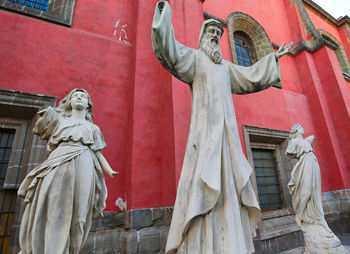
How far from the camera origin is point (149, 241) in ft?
10.7

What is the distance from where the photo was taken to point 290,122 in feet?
21.1

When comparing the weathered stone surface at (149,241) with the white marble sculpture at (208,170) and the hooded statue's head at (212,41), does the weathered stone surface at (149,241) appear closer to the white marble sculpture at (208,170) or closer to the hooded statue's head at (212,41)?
the white marble sculpture at (208,170)

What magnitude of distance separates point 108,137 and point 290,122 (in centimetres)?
569

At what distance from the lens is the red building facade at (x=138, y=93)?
3.63m

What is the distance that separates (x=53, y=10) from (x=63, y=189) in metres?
4.52

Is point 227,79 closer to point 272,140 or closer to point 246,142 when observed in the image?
point 246,142

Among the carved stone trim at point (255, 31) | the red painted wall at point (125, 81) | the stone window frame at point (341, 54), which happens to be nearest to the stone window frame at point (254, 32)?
the carved stone trim at point (255, 31)

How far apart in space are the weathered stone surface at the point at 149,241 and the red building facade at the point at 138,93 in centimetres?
43

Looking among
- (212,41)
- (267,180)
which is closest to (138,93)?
(212,41)

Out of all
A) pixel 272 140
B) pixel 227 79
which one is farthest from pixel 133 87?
pixel 272 140

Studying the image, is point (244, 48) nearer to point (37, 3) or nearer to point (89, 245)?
point (37, 3)

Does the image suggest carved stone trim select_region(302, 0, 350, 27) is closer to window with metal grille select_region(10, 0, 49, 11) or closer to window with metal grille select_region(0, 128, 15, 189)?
window with metal grille select_region(10, 0, 49, 11)

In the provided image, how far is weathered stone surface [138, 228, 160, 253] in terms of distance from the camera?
320cm

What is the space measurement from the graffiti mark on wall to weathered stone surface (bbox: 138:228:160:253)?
413cm
